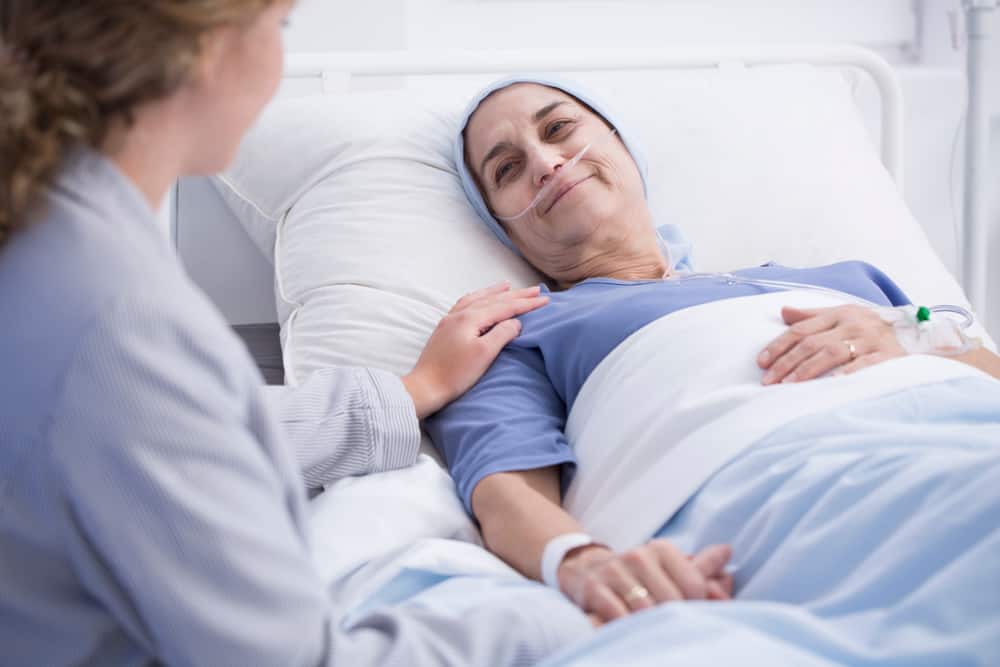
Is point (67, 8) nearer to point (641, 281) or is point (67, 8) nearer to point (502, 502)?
point (502, 502)

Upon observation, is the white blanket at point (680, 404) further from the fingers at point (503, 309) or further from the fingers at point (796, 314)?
the fingers at point (503, 309)

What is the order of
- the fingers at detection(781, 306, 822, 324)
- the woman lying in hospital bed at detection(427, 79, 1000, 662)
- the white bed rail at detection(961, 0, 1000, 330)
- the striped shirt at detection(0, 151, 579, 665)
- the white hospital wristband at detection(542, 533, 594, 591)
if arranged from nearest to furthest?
1. the striped shirt at detection(0, 151, 579, 665)
2. the woman lying in hospital bed at detection(427, 79, 1000, 662)
3. the white hospital wristband at detection(542, 533, 594, 591)
4. the fingers at detection(781, 306, 822, 324)
5. the white bed rail at detection(961, 0, 1000, 330)

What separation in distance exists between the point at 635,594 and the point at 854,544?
0.63 feet

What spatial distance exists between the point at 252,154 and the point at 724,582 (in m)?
1.19

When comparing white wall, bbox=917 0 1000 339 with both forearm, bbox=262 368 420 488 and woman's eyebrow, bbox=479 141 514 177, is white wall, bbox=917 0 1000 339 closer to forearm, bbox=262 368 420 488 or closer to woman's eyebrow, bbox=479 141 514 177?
woman's eyebrow, bbox=479 141 514 177

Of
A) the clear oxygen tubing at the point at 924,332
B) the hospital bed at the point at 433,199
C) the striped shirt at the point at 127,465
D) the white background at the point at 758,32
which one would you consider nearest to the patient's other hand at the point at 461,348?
the hospital bed at the point at 433,199

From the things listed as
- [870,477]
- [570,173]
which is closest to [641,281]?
[570,173]

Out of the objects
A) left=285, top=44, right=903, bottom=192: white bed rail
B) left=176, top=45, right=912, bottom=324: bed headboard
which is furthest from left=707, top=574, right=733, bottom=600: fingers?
left=285, top=44, right=903, bottom=192: white bed rail

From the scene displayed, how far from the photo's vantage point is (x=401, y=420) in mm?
1311

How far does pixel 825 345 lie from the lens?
50.6 inches

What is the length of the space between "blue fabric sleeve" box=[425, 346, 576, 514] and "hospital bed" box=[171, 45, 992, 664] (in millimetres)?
165

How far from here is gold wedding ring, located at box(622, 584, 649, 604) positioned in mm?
941

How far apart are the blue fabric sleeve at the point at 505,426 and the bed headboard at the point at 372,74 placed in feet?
2.09

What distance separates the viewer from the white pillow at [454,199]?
1634mm
